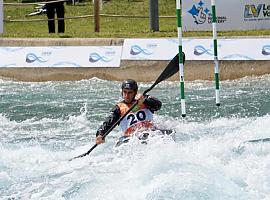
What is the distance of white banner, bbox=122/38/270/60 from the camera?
1702cm

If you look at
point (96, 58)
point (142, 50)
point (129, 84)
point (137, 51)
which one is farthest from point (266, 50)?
point (129, 84)

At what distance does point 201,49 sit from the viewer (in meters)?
17.2

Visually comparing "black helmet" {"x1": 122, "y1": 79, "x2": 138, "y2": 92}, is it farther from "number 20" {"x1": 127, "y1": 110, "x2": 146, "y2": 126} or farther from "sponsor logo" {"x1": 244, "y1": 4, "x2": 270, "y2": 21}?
"sponsor logo" {"x1": 244, "y1": 4, "x2": 270, "y2": 21}

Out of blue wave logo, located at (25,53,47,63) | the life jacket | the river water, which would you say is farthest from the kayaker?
blue wave logo, located at (25,53,47,63)

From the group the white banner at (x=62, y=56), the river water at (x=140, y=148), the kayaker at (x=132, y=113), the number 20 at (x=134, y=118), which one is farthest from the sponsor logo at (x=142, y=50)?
the number 20 at (x=134, y=118)

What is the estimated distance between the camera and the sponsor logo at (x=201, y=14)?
61.8ft

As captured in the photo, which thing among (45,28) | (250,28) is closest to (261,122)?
(250,28)

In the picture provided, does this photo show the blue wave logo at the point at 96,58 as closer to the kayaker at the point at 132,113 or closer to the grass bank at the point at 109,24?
the grass bank at the point at 109,24

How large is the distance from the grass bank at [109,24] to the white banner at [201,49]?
871mm

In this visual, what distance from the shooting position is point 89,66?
58.4 ft

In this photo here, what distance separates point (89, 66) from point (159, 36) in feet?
6.27

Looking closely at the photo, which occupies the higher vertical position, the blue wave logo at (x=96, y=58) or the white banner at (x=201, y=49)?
the white banner at (x=201, y=49)

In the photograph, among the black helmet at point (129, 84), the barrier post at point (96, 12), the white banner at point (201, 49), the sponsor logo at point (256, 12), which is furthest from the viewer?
the barrier post at point (96, 12)

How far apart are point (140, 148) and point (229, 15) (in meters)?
9.31
